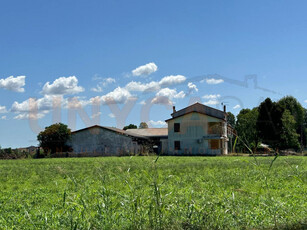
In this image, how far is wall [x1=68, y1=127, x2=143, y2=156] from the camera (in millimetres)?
46781

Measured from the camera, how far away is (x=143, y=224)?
16.3 feet

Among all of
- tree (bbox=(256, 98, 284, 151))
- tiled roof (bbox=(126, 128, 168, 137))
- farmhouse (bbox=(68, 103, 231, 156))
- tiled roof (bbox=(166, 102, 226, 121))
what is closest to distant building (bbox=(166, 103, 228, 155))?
farmhouse (bbox=(68, 103, 231, 156))

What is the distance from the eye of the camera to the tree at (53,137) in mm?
45987

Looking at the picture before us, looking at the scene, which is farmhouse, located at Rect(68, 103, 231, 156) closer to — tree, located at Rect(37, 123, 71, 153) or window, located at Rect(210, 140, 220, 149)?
window, located at Rect(210, 140, 220, 149)

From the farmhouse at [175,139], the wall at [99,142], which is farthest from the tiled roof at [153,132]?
the wall at [99,142]

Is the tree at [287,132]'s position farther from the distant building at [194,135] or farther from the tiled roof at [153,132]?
the tiled roof at [153,132]

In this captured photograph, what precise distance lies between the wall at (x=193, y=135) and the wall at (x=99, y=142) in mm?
5724

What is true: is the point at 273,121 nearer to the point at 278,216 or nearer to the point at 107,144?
the point at 107,144

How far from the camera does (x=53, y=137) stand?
46.2 m

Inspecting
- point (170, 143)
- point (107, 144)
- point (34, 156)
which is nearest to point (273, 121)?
point (170, 143)

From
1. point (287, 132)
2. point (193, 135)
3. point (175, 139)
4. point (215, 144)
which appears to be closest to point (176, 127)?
point (175, 139)

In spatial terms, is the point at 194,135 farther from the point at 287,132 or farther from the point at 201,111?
the point at 287,132

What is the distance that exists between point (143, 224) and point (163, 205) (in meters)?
0.38

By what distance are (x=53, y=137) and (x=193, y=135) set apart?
60.4ft
